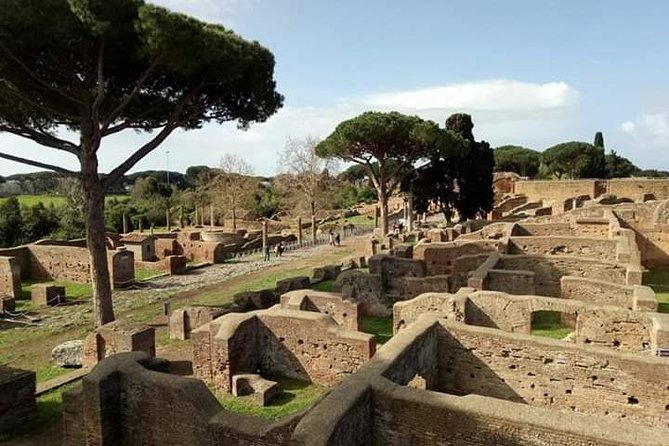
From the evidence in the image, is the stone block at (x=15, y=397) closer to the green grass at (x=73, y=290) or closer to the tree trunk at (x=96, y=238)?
the tree trunk at (x=96, y=238)

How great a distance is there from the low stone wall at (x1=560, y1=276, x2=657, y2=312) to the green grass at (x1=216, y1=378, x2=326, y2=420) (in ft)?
20.6

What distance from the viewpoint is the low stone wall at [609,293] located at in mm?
9691

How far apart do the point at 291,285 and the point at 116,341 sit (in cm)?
704

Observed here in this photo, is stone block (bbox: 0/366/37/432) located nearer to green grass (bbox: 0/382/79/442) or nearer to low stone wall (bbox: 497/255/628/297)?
green grass (bbox: 0/382/79/442)

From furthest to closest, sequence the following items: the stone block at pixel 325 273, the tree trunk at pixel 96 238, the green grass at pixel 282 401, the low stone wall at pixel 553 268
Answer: the stone block at pixel 325 273 → the tree trunk at pixel 96 238 → the low stone wall at pixel 553 268 → the green grass at pixel 282 401

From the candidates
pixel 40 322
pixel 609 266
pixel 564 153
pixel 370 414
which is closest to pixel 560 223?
pixel 609 266

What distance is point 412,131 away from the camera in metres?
30.1

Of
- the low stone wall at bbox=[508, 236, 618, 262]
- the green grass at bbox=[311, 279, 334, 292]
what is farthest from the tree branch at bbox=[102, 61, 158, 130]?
the low stone wall at bbox=[508, 236, 618, 262]

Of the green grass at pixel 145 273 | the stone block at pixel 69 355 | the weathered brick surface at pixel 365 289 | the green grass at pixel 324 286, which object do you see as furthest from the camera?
the green grass at pixel 145 273

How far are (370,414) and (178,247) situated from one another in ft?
80.5

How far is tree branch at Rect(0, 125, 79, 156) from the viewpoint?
14.3 m

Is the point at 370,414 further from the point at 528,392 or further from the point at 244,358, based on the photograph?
the point at 244,358

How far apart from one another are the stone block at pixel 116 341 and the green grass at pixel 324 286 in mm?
7557

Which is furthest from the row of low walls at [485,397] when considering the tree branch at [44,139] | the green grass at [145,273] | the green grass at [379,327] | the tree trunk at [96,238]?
the green grass at [145,273]
